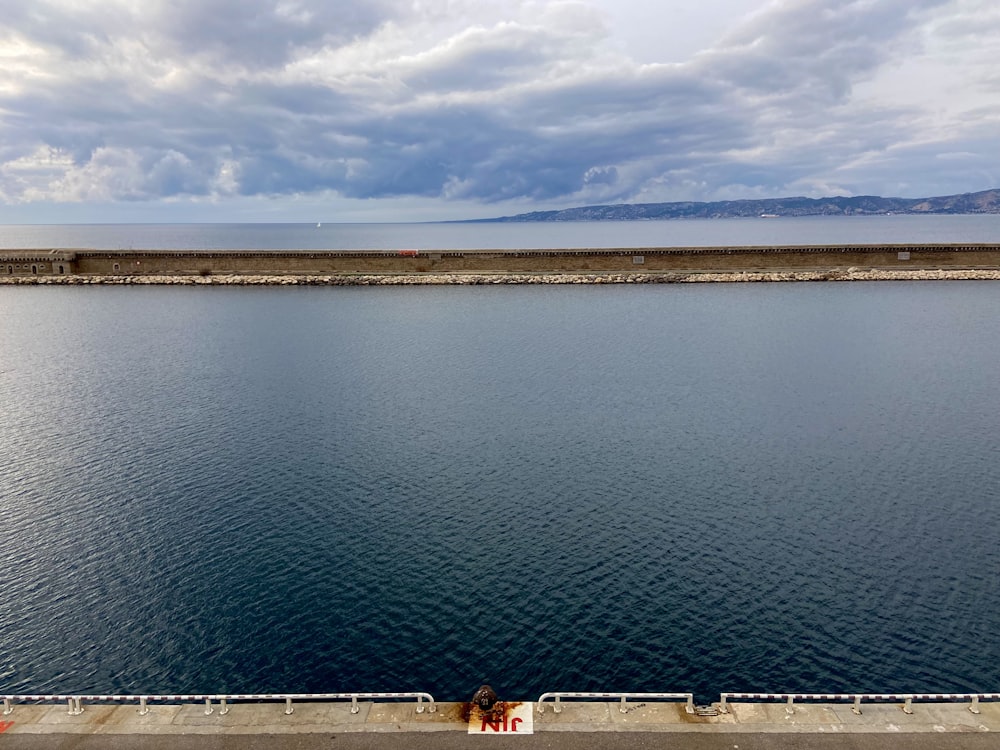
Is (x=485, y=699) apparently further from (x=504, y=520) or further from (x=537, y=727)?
(x=504, y=520)

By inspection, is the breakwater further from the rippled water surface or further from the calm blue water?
the calm blue water

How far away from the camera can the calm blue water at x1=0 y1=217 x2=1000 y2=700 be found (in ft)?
75.3

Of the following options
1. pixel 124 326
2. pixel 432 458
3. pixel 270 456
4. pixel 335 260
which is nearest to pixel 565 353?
pixel 432 458

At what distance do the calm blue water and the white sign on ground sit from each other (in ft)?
11.9

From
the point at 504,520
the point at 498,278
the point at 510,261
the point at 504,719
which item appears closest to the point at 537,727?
the point at 504,719

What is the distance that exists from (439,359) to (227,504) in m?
37.6

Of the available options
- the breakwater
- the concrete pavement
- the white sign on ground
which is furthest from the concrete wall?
the white sign on ground

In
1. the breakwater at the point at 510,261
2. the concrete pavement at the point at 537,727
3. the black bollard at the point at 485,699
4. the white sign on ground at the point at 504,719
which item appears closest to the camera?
the concrete pavement at the point at 537,727

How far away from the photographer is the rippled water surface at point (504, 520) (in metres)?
23.0

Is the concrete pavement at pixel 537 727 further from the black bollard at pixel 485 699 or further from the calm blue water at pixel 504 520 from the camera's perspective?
the calm blue water at pixel 504 520

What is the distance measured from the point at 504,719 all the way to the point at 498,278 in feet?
368

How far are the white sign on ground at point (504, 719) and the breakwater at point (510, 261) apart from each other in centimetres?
10972

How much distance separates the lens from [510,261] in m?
133

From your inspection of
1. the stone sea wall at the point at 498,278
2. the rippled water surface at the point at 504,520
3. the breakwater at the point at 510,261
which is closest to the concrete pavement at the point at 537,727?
the rippled water surface at the point at 504,520
